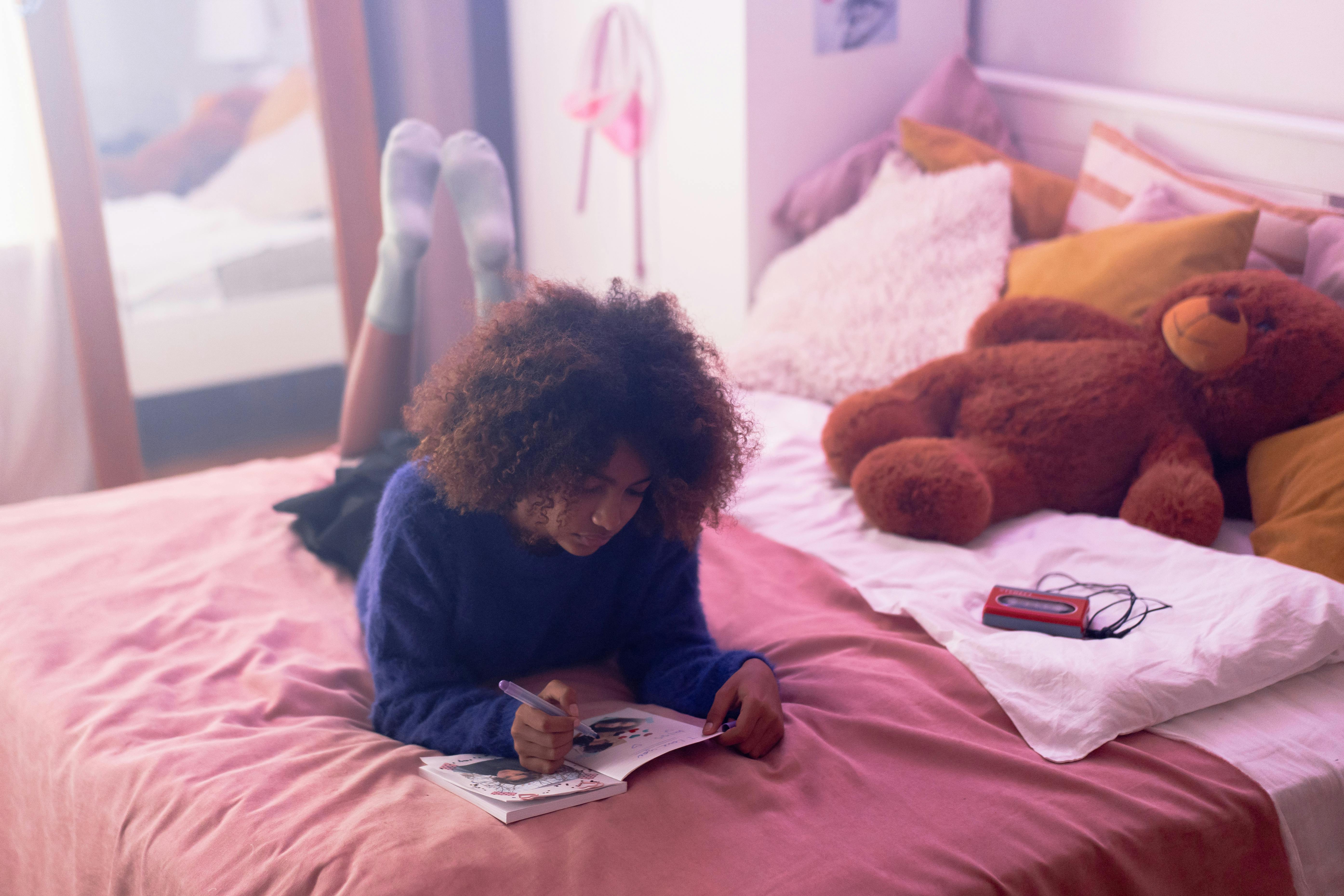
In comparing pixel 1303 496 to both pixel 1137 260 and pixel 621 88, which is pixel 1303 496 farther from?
pixel 621 88

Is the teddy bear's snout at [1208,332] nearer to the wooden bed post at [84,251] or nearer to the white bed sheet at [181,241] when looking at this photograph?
the white bed sheet at [181,241]

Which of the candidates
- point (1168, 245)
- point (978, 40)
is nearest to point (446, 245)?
point (978, 40)

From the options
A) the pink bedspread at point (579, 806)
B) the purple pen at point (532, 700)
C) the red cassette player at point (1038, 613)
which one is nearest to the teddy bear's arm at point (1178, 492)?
the red cassette player at point (1038, 613)

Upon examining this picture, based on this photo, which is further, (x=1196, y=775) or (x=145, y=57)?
(x=145, y=57)

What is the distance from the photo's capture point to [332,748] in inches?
41.3

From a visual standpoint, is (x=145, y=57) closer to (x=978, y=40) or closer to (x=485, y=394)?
(x=978, y=40)

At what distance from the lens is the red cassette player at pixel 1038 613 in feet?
3.98

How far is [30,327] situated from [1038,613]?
230 centimetres

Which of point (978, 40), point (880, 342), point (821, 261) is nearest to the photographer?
point (880, 342)

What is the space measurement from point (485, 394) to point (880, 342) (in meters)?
1.10

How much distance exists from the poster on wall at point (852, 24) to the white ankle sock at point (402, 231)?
0.96 m

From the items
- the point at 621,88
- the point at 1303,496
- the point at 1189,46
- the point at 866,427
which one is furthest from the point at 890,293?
the point at 621,88

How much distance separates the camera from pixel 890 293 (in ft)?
6.60

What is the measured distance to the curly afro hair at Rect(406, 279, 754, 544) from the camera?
97 centimetres
